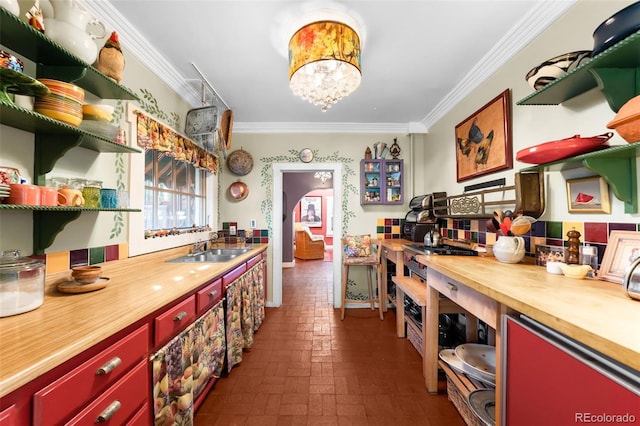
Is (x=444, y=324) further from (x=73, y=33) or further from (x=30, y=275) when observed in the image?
(x=73, y=33)

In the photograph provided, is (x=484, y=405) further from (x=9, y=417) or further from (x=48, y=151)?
(x=48, y=151)

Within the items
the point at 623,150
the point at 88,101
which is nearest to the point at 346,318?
the point at 623,150

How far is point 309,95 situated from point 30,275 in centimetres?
164

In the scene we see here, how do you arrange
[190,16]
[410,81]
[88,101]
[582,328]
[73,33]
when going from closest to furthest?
[582,328]
[73,33]
[88,101]
[190,16]
[410,81]

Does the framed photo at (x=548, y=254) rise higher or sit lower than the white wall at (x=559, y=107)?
lower

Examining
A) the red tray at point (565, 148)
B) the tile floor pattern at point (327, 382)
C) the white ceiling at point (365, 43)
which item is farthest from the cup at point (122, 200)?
the red tray at point (565, 148)

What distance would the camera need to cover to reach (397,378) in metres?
1.91

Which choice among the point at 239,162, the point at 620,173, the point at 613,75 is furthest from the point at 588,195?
the point at 239,162

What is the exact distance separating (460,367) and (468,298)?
57 cm

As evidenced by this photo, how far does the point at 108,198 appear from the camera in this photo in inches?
52.6

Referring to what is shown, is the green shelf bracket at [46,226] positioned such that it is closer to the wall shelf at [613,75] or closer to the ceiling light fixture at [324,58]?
the ceiling light fixture at [324,58]

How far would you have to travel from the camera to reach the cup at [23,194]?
0.93 m

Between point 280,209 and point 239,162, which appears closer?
point 239,162

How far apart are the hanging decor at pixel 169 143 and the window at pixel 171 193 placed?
0.12 meters
